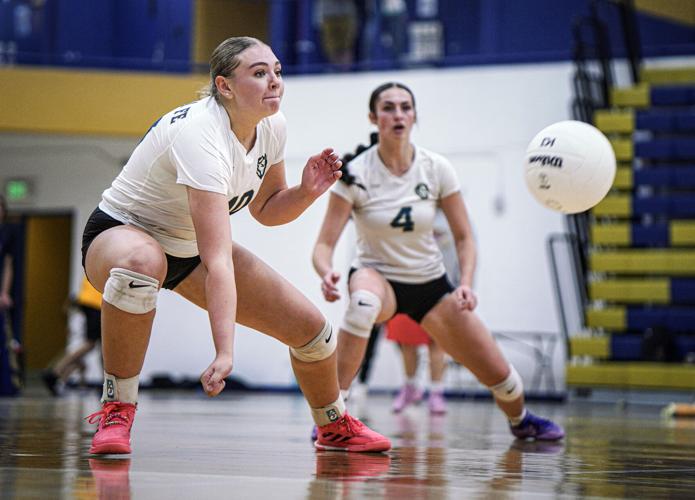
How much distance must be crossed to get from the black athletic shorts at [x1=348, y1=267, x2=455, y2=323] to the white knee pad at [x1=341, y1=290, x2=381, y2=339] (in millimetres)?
168

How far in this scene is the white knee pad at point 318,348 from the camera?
3.45 meters

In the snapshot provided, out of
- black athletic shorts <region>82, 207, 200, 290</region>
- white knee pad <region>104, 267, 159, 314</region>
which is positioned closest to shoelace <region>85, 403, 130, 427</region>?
white knee pad <region>104, 267, 159, 314</region>

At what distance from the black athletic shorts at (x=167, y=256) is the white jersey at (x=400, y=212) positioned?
133cm

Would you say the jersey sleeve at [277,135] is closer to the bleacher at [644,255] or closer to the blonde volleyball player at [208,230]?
the blonde volleyball player at [208,230]

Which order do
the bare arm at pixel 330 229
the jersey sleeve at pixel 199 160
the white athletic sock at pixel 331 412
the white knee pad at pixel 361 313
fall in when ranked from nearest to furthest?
the jersey sleeve at pixel 199 160 → the white athletic sock at pixel 331 412 → the white knee pad at pixel 361 313 → the bare arm at pixel 330 229

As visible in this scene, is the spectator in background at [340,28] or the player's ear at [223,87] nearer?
the player's ear at [223,87]

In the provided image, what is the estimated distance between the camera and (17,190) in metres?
13.8

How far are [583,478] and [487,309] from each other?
839 cm

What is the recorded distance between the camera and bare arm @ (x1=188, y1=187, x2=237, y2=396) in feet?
9.10

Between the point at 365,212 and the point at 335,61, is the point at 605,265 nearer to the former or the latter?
the point at 335,61

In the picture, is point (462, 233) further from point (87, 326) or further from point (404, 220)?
point (87, 326)

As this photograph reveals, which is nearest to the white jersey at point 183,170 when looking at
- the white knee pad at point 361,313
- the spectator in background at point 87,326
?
the white knee pad at point 361,313

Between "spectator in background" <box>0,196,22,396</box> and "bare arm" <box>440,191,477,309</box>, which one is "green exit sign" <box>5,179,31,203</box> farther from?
"bare arm" <box>440,191,477,309</box>

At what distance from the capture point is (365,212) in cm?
466
